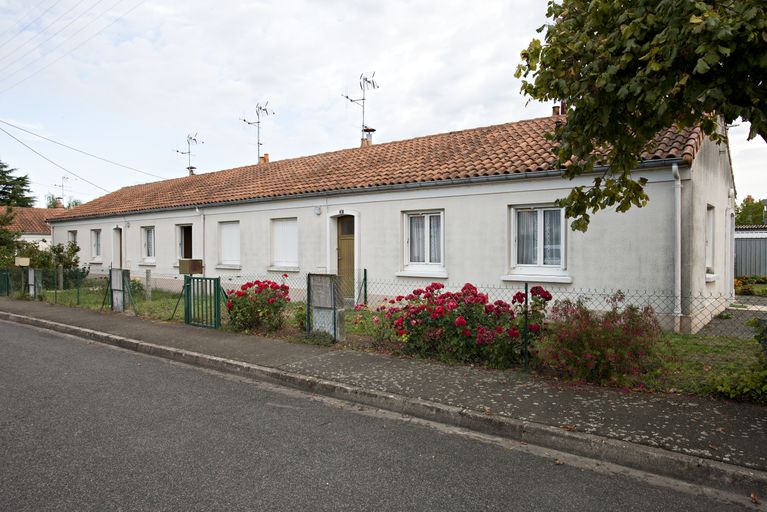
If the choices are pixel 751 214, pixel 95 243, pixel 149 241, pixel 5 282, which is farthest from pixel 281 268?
pixel 751 214

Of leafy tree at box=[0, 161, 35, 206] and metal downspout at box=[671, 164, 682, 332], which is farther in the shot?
leafy tree at box=[0, 161, 35, 206]

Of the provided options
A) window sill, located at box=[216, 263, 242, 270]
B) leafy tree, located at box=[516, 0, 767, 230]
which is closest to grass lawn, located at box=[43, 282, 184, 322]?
window sill, located at box=[216, 263, 242, 270]

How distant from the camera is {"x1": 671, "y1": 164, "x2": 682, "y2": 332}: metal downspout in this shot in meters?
8.66

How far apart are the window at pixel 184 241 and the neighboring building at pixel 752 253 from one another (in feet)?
71.4

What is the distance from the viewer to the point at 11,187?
44.6m

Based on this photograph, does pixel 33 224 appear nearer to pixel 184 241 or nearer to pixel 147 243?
pixel 147 243

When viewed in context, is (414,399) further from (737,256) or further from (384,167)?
(737,256)

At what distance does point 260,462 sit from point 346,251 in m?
9.85

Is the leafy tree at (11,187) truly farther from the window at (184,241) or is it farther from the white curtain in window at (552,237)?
the white curtain in window at (552,237)

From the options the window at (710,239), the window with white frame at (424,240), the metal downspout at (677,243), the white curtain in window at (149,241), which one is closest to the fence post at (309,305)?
the window with white frame at (424,240)

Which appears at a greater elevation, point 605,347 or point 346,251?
point 346,251

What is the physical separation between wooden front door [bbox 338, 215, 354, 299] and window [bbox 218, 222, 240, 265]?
434 cm

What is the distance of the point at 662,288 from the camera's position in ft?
29.3

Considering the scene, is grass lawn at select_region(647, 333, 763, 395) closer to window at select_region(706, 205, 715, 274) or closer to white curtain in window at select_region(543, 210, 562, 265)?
white curtain in window at select_region(543, 210, 562, 265)
